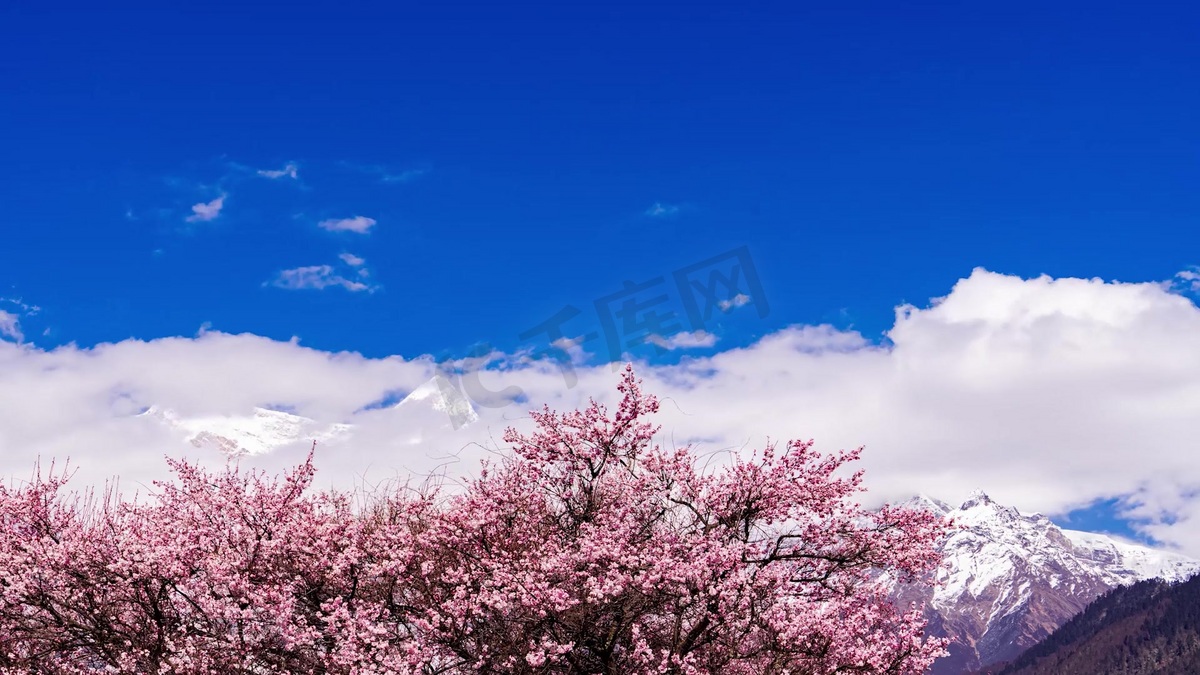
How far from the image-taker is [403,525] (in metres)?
20.4

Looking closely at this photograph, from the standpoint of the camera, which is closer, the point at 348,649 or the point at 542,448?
the point at 348,649

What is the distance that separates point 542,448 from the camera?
797 inches

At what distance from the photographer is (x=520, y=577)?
688 inches

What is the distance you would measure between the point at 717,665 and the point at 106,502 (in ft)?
44.5

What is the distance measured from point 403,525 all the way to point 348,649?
13.1 feet

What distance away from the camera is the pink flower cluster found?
57.1 ft

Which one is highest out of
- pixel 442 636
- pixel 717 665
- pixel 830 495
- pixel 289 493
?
pixel 289 493

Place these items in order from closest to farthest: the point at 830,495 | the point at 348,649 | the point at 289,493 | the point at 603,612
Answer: the point at 348,649
the point at 603,612
the point at 830,495
the point at 289,493

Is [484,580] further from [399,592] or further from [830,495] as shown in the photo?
[830,495]

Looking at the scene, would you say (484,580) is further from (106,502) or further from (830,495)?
(106,502)

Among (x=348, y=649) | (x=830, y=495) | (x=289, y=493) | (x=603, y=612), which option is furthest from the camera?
(x=289, y=493)

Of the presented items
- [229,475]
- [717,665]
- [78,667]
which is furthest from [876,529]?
[78,667]

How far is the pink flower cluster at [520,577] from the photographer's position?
1739 cm

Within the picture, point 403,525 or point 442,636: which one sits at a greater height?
point 403,525
